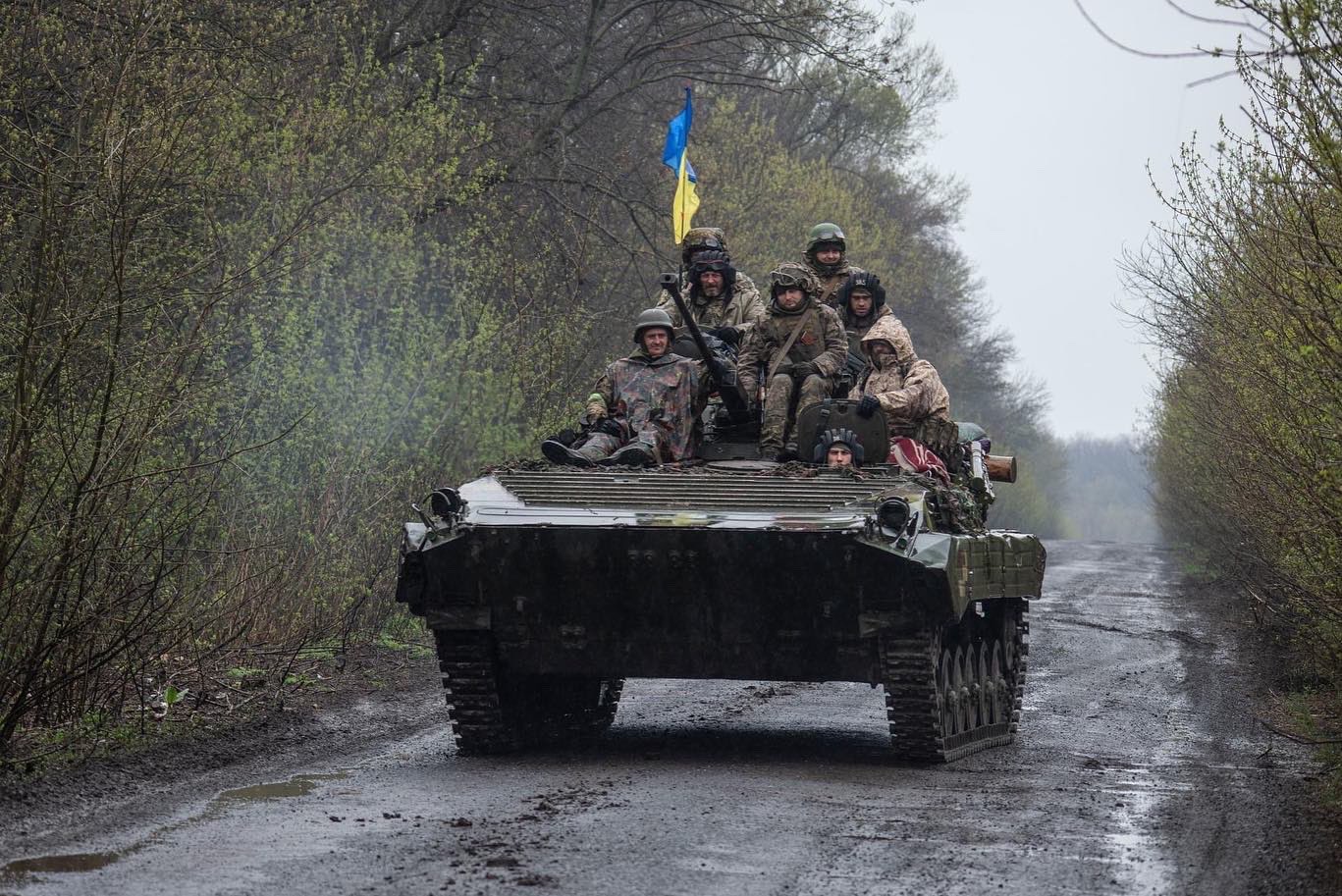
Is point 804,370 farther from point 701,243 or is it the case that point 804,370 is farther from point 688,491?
point 701,243

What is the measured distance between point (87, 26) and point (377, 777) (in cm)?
654

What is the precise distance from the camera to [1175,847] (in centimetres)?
743

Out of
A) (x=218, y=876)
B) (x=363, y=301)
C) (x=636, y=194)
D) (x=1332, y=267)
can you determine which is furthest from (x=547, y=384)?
(x=218, y=876)

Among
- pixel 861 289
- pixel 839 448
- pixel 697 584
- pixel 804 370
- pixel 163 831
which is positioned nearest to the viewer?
pixel 163 831

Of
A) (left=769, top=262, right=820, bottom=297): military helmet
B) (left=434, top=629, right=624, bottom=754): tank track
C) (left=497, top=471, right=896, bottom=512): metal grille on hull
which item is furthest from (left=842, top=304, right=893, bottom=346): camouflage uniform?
(left=434, top=629, right=624, bottom=754): tank track

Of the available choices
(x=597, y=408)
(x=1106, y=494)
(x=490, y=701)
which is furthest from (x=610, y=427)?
(x=1106, y=494)

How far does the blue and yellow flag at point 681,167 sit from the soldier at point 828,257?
2.80 meters

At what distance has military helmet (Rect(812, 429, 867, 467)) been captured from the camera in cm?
1077

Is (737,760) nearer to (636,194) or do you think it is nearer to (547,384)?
(547,384)

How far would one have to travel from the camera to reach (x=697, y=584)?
9.24 meters

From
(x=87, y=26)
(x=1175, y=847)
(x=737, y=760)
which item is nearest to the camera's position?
(x=1175, y=847)

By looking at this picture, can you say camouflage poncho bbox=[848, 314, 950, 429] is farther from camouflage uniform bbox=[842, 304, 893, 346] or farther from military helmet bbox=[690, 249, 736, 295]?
military helmet bbox=[690, 249, 736, 295]

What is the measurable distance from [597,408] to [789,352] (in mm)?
1254

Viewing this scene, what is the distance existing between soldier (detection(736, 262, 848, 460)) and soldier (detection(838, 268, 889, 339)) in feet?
2.66
